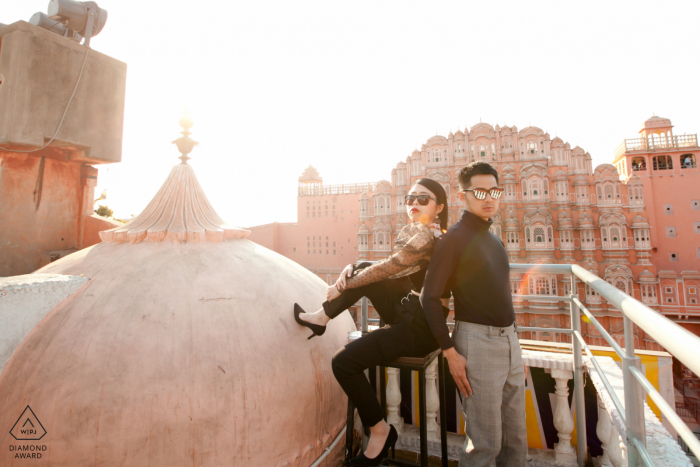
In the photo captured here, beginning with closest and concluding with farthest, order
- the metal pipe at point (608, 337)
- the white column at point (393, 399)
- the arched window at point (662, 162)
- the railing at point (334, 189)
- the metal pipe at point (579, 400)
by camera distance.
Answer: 1. the metal pipe at point (608, 337)
2. the metal pipe at point (579, 400)
3. the white column at point (393, 399)
4. the arched window at point (662, 162)
5. the railing at point (334, 189)

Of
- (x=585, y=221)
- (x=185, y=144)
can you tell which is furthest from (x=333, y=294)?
(x=585, y=221)

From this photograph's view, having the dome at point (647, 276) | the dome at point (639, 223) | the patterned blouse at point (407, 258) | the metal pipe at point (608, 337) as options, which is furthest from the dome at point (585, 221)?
the patterned blouse at point (407, 258)

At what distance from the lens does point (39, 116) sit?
13.4 feet

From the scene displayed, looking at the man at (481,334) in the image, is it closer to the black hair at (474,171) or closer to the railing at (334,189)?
the black hair at (474,171)

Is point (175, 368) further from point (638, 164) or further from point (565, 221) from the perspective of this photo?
point (638, 164)

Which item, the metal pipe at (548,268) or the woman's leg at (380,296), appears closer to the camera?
the woman's leg at (380,296)

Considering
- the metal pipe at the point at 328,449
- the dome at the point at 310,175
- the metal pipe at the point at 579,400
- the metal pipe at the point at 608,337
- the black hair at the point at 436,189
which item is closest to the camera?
the metal pipe at the point at 608,337

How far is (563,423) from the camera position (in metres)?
2.59

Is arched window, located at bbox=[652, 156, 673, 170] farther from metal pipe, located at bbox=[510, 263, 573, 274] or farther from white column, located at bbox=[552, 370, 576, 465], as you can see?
white column, located at bbox=[552, 370, 576, 465]

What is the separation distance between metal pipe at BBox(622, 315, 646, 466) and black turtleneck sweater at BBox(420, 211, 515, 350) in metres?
0.63

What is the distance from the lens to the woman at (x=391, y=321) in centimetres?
213

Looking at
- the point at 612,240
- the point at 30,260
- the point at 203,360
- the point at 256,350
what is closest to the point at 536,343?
the point at 256,350

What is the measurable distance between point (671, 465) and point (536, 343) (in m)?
2.53

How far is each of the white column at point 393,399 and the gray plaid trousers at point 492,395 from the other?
104 cm
